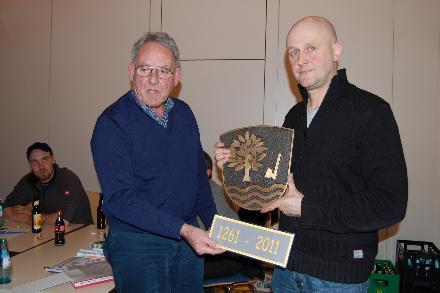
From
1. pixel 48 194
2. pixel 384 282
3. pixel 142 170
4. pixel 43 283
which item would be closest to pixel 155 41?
pixel 142 170

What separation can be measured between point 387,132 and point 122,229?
1.04m

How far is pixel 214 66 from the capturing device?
14.9 feet

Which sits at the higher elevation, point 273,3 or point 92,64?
point 273,3

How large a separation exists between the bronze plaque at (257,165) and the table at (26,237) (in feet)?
5.33

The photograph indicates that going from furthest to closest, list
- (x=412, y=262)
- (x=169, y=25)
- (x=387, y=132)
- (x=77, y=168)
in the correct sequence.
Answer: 1. (x=77, y=168)
2. (x=169, y=25)
3. (x=412, y=262)
4. (x=387, y=132)

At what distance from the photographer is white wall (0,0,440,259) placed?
163 inches

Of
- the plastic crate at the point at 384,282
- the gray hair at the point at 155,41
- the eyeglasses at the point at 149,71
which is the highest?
the gray hair at the point at 155,41

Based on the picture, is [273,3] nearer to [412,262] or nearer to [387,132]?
[412,262]

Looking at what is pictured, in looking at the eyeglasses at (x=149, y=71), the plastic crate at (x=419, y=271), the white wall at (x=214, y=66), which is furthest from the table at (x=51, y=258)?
the plastic crate at (x=419, y=271)

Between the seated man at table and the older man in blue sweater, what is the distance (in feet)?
6.19

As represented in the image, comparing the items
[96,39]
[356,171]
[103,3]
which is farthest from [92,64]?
→ [356,171]

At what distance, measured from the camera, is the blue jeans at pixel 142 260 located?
66.1 inches

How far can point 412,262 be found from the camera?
3768 mm

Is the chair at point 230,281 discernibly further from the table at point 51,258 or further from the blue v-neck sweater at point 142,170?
the blue v-neck sweater at point 142,170
